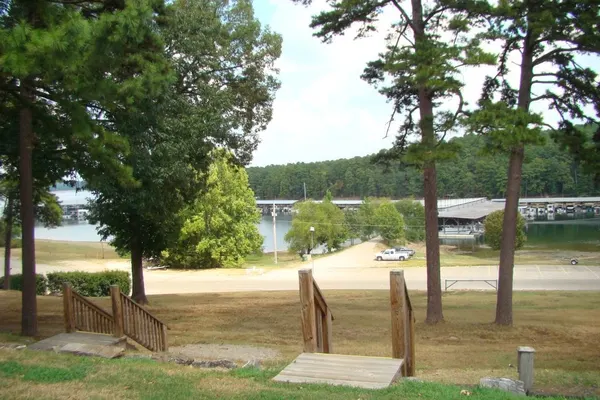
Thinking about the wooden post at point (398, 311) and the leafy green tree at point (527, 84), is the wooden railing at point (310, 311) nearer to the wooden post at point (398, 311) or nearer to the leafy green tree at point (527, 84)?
the wooden post at point (398, 311)

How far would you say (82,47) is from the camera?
23.8 ft

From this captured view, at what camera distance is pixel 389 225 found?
78188 millimetres

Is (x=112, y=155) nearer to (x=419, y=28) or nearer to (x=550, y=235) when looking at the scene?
(x=419, y=28)

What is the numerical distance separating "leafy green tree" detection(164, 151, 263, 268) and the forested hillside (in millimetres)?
24042

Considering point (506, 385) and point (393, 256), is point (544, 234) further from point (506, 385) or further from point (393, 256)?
point (506, 385)

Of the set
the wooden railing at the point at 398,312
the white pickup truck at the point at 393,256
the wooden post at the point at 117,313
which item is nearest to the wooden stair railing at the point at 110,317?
the wooden post at the point at 117,313

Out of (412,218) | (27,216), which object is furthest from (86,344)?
(412,218)

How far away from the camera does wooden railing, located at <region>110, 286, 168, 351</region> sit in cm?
874

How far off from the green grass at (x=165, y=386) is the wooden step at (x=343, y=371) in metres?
0.14

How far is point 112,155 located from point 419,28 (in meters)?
9.18

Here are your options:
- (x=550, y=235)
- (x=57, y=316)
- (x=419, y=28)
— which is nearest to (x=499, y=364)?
(x=419, y=28)

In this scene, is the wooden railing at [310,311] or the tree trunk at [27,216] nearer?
the wooden railing at [310,311]

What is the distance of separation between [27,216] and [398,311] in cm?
725

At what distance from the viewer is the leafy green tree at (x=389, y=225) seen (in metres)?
77.9
